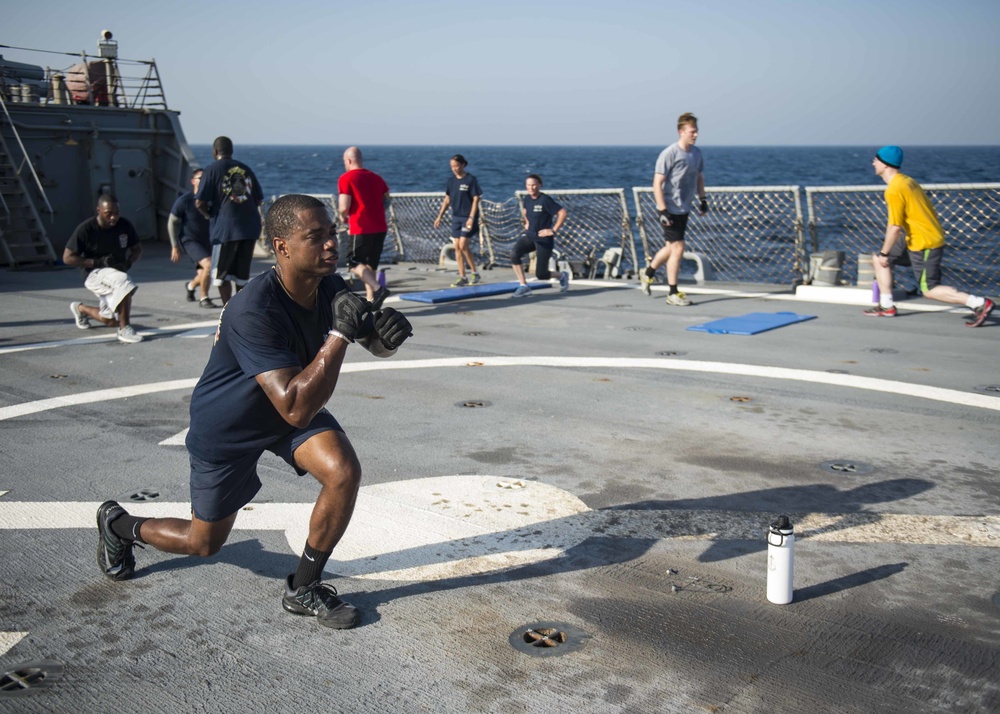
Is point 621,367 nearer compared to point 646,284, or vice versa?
point 621,367

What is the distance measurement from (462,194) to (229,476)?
1141 centimetres

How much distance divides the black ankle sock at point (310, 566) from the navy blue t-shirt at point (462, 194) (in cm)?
1141

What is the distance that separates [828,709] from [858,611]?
31.8 inches

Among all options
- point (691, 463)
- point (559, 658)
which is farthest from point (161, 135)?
point (559, 658)

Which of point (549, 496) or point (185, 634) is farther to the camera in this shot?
point (549, 496)

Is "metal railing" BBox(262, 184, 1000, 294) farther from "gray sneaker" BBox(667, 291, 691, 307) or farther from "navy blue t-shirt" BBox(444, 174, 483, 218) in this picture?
"gray sneaker" BBox(667, 291, 691, 307)

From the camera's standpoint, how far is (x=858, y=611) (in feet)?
12.7

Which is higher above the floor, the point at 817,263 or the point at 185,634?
the point at 817,263

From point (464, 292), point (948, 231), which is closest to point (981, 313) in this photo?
point (948, 231)

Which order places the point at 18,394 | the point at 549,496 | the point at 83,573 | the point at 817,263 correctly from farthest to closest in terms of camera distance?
1. the point at 817,263
2. the point at 18,394
3. the point at 549,496
4. the point at 83,573

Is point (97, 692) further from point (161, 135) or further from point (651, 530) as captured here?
point (161, 135)

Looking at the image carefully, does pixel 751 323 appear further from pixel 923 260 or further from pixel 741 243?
pixel 741 243

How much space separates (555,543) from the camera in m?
4.64

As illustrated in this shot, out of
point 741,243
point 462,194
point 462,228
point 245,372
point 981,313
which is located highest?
point 462,194
